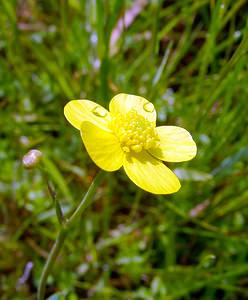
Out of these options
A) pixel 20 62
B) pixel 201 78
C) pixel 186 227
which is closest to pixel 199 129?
pixel 201 78

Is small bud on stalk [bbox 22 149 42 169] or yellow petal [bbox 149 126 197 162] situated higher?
small bud on stalk [bbox 22 149 42 169]

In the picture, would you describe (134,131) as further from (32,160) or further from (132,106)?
(32,160)

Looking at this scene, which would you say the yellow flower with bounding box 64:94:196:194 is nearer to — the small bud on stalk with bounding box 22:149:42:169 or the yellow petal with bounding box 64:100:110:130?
the yellow petal with bounding box 64:100:110:130

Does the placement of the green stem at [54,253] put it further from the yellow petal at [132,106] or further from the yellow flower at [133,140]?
the yellow petal at [132,106]

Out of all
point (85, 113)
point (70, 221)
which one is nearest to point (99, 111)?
point (85, 113)

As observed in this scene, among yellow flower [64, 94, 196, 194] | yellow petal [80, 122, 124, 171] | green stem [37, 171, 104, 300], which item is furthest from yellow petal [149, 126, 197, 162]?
green stem [37, 171, 104, 300]

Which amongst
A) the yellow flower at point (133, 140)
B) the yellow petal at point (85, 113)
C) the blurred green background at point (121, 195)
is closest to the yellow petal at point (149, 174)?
the yellow flower at point (133, 140)

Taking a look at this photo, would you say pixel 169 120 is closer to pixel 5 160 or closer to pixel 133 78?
pixel 133 78
